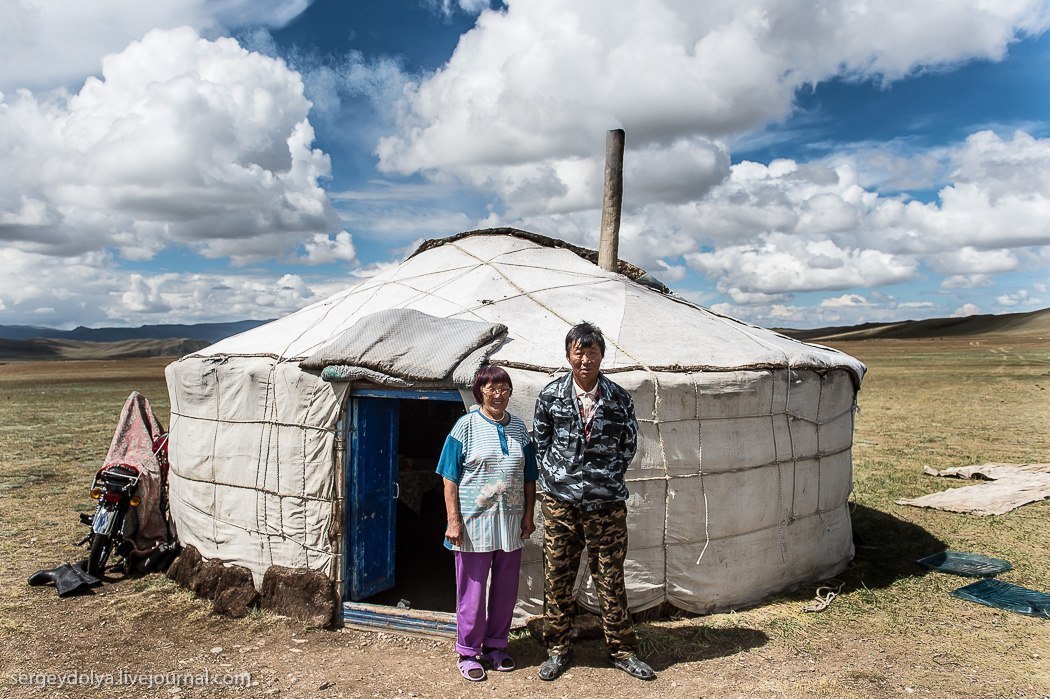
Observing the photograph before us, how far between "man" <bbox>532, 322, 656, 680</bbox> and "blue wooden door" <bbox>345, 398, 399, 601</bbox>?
139 centimetres

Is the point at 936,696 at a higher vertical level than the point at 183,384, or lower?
lower

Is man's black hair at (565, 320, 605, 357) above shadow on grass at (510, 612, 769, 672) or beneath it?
above

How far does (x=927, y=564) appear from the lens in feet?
18.2

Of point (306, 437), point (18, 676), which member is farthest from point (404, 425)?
point (18, 676)

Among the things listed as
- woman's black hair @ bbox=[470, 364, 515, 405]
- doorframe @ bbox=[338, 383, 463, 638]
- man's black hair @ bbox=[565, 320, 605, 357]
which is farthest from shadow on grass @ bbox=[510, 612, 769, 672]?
man's black hair @ bbox=[565, 320, 605, 357]

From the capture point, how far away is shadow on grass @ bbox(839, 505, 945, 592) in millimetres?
5266

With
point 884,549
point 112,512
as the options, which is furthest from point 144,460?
point 884,549

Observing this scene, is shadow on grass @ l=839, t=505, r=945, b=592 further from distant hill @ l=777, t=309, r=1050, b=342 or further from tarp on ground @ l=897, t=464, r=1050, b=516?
distant hill @ l=777, t=309, r=1050, b=342

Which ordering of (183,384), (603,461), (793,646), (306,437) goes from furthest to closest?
(183,384) → (306,437) → (793,646) → (603,461)

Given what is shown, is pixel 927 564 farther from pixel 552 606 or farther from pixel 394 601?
pixel 394 601

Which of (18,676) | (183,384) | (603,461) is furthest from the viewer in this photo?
(183,384)

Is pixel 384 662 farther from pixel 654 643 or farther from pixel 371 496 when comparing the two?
pixel 654 643

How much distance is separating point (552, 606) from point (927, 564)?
3472 millimetres

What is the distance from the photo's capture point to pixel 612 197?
5875 millimetres
